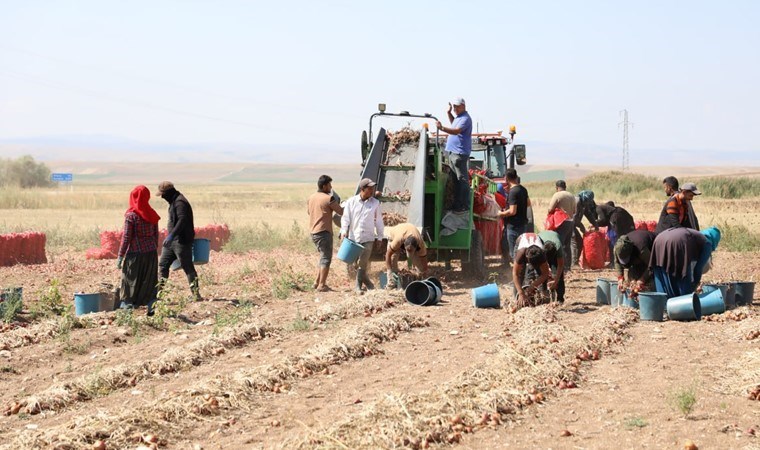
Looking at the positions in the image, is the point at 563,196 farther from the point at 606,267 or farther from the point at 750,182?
the point at 750,182

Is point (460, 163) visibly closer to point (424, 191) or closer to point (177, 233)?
point (424, 191)

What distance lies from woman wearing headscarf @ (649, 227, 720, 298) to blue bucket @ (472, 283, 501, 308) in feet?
6.43

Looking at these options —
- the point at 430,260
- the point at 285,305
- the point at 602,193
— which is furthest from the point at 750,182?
the point at 285,305

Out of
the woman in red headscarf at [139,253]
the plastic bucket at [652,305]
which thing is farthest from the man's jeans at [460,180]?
the woman in red headscarf at [139,253]

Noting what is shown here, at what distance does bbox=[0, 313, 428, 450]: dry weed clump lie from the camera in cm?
650

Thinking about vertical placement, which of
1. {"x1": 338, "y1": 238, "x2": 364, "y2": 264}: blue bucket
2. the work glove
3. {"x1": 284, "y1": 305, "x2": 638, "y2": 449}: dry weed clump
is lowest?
{"x1": 284, "y1": 305, "x2": 638, "y2": 449}: dry weed clump

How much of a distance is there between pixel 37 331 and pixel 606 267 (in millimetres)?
10215

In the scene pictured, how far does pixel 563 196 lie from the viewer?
51.4ft

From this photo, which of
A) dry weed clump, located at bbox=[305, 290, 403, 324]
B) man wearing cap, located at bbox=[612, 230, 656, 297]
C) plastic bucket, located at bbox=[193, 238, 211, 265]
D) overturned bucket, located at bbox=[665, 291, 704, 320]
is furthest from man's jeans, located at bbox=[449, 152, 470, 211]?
overturned bucket, located at bbox=[665, 291, 704, 320]

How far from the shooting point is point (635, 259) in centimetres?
1163

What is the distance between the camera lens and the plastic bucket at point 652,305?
11125 mm

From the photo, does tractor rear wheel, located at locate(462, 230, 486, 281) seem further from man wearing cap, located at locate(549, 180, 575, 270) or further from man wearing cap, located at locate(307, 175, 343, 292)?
man wearing cap, located at locate(307, 175, 343, 292)

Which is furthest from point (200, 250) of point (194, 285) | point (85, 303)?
point (85, 303)

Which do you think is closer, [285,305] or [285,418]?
[285,418]
